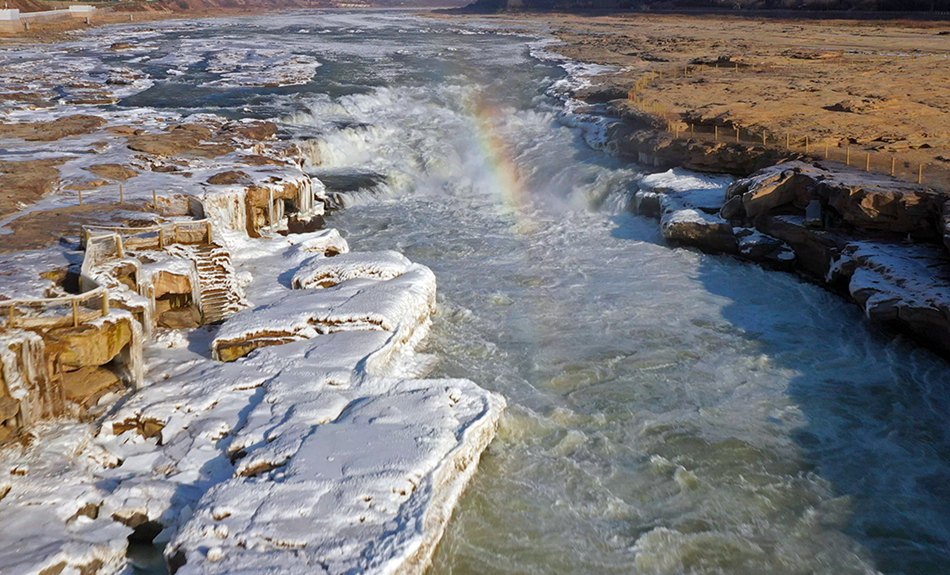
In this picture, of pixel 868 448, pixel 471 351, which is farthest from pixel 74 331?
pixel 868 448

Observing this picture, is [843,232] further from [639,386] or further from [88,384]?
[88,384]

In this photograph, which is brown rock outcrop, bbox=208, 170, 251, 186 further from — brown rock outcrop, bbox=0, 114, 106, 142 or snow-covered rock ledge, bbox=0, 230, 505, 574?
brown rock outcrop, bbox=0, 114, 106, 142

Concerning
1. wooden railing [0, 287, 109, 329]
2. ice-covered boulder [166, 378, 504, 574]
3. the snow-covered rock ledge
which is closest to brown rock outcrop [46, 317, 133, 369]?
wooden railing [0, 287, 109, 329]

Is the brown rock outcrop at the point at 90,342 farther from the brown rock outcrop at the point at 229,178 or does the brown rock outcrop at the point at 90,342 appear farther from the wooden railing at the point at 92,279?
the brown rock outcrop at the point at 229,178

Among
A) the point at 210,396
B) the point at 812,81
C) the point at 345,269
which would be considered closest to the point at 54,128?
the point at 345,269

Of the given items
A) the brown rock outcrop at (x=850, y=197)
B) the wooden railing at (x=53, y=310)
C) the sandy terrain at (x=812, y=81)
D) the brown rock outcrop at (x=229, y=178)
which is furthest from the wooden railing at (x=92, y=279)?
the sandy terrain at (x=812, y=81)

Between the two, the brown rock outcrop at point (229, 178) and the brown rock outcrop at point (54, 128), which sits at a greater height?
the brown rock outcrop at point (54, 128)

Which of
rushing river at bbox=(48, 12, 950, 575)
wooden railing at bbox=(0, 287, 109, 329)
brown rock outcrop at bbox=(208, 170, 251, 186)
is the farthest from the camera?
brown rock outcrop at bbox=(208, 170, 251, 186)
